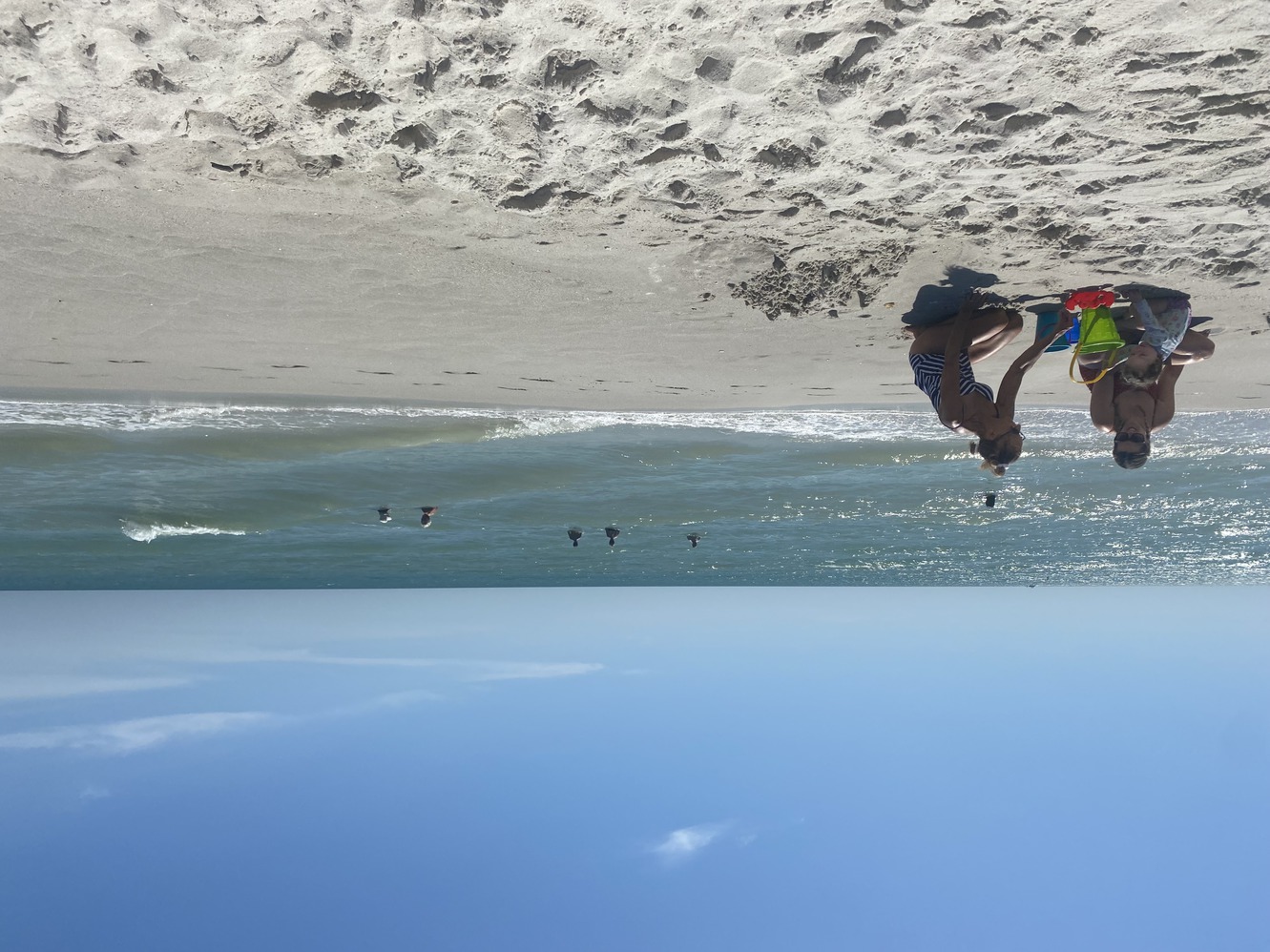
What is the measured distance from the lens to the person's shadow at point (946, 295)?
17.8 ft

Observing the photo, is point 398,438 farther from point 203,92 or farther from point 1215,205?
point 1215,205

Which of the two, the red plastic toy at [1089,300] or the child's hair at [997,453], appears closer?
the child's hair at [997,453]

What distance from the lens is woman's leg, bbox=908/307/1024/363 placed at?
18.0 feet

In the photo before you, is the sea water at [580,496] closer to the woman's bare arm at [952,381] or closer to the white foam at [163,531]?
the white foam at [163,531]

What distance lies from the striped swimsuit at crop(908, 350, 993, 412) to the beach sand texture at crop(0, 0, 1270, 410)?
52 cm

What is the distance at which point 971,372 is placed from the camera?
17.4 feet

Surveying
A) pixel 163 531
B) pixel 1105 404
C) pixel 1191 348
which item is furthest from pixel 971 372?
pixel 163 531

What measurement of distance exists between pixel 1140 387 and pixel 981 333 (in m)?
1.03

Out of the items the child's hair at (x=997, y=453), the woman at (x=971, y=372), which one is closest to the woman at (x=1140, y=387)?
the woman at (x=971, y=372)

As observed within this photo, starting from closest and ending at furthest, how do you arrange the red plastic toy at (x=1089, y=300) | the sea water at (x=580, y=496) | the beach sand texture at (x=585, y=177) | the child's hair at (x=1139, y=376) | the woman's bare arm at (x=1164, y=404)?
the beach sand texture at (x=585, y=177) → the child's hair at (x=1139, y=376) → the woman's bare arm at (x=1164, y=404) → the red plastic toy at (x=1089, y=300) → the sea water at (x=580, y=496)

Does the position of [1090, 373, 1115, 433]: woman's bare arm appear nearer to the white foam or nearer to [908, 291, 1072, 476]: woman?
[908, 291, 1072, 476]: woman

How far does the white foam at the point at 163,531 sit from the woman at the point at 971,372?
814cm

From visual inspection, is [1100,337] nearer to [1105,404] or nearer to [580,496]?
[1105,404]

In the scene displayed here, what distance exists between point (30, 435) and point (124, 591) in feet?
19.4
